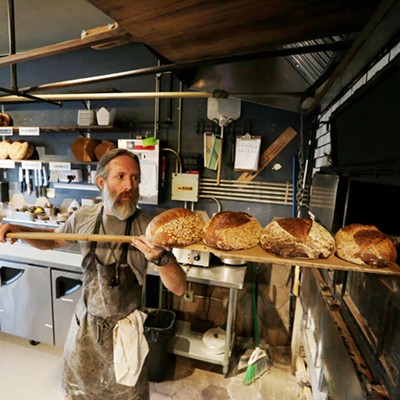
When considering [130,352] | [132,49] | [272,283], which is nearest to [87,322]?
[130,352]

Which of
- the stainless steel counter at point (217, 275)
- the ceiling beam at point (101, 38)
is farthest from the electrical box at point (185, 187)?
the ceiling beam at point (101, 38)

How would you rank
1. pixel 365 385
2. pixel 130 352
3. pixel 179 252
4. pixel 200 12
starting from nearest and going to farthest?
1. pixel 365 385
2. pixel 200 12
3. pixel 130 352
4. pixel 179 252

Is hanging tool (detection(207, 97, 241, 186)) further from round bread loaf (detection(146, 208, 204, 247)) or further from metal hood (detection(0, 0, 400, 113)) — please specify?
round bread loaf (detection(146, 208, 204, 247))

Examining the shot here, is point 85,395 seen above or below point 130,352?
below

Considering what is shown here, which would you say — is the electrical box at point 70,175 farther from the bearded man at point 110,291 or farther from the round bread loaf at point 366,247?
the round bread loaf at point 366,247

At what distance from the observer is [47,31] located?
7.03 ft

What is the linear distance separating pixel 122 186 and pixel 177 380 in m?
1.74

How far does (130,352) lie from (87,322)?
0.93 ft

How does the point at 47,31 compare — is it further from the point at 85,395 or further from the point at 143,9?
the point at 85,395

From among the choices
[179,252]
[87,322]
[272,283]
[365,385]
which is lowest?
[272,283]

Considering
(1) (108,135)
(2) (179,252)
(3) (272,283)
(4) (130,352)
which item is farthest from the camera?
(1) (108,135)

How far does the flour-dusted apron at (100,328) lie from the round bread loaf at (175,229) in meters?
0.52

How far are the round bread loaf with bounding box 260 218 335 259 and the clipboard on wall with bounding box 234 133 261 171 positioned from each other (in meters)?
1.45

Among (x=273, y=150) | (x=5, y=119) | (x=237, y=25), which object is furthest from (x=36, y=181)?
(x=237, y=25)
